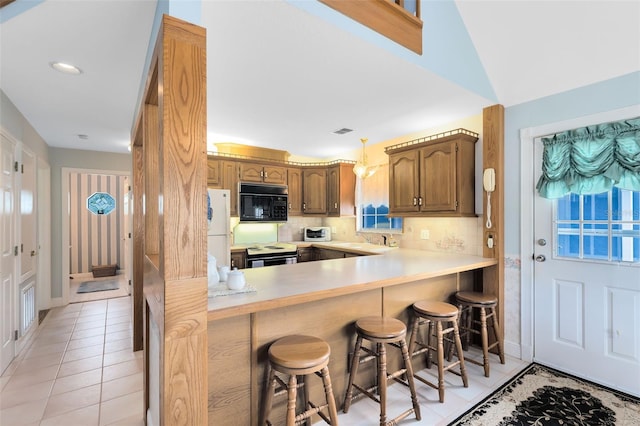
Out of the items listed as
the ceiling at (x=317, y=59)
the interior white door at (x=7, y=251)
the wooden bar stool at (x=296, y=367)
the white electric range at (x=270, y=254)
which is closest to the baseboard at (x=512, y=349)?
the wooden bar stool at (x=296, y=367)

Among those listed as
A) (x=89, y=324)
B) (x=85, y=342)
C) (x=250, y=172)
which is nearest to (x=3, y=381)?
(x=85, y=342)

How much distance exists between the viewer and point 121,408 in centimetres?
218

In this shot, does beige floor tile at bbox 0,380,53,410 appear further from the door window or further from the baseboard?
the door window

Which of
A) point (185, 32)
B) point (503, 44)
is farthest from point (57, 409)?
point (503, 44)

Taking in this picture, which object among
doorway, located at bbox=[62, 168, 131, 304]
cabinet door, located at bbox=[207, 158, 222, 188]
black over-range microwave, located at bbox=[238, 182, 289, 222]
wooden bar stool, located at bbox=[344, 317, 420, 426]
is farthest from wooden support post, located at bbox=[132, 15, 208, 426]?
doorway, located at bbox=[62, 168, 131, 304]

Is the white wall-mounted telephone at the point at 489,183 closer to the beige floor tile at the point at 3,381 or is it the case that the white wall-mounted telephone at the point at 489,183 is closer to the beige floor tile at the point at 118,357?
the beige floor tile at the point at 118,357

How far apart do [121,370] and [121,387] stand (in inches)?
12.1

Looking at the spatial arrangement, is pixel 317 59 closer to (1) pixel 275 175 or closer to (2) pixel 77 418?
(1) pixel 275 175

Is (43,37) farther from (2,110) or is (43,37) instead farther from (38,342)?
(38,342)

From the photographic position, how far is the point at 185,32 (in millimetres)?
1242

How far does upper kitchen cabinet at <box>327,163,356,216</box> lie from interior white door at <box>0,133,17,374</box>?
357 centimetres

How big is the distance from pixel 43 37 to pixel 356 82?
197 cm

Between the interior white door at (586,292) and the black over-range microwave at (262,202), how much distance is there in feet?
10.4

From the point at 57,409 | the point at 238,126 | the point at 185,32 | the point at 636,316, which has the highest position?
the point at 238,126
